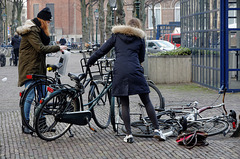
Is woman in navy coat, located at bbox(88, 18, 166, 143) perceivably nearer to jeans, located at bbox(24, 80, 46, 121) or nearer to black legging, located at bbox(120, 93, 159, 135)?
black legging, located at bbox(120, 93, 159, 135)

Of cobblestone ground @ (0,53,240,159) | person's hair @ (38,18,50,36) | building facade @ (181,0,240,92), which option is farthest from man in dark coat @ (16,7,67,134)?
building facade @ (181,0,240,92)

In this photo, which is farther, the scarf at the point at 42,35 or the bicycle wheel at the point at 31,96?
the scarf at the point at 42,35

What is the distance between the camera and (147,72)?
13.6 meters

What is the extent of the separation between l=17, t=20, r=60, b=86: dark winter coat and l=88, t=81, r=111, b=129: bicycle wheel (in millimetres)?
803

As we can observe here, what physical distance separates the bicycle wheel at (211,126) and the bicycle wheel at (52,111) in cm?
168

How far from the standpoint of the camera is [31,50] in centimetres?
652

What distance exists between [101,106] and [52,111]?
102cm

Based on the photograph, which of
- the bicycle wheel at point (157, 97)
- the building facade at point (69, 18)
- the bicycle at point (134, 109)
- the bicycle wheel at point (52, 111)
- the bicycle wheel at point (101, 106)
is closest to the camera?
the bicycle wheel at point (52, 111)

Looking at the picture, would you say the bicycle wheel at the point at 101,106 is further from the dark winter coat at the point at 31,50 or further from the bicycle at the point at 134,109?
the dark winter coat at the point at 31,50

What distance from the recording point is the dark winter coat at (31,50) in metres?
6.42

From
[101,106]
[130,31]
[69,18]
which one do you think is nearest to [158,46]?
[101,106]

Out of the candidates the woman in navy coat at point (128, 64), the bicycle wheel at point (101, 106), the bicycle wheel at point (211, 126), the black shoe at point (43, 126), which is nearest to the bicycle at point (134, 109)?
the bicycle wheel at point (101, 106)

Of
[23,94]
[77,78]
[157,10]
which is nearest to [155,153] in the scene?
[77,78]

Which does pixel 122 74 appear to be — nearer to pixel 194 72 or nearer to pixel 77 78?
pixel 77 78
